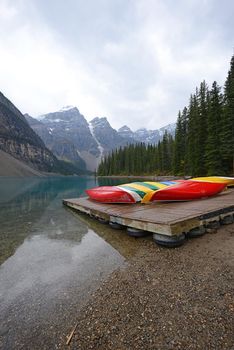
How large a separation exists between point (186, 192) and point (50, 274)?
6.43 metres

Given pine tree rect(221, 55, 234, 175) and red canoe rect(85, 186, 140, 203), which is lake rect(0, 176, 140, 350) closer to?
red canoe rect(85, 186, 140, 203)

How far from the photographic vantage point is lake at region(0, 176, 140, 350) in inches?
107

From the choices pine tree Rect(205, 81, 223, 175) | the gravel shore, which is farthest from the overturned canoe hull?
pine tree Rect(205, 81, 223, 175)

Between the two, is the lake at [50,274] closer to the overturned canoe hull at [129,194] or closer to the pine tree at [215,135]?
the overturned canoe hull at [129,194]

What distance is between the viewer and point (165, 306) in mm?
2953

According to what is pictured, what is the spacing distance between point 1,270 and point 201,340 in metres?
4.82

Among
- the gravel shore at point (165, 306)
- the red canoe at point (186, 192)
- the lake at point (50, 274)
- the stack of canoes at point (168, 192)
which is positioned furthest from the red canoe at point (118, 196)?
the gravel shore at point (165, 306)

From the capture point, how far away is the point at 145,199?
8.77 metres

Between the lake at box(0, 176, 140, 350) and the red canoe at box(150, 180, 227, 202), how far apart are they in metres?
2.57

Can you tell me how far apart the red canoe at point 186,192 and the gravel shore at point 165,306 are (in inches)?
141

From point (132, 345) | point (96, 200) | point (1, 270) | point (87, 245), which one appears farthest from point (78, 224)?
point (132, 345)

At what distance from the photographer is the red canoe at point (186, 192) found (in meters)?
8.12

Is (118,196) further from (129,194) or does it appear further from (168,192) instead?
(168,192)

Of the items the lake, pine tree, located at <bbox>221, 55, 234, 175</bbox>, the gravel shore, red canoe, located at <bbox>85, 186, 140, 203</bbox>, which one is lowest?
the lake
